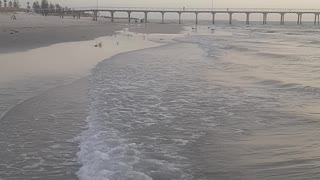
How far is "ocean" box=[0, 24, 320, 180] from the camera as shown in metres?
5.83

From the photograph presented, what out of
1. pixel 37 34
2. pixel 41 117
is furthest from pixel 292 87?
pixel 37 34

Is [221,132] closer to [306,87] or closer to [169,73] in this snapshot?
[306,87]

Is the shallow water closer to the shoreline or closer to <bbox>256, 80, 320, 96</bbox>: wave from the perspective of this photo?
<bbox>256, 80, 320, 96</bbox>: wave

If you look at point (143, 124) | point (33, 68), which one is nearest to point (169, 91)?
point (143, 124)

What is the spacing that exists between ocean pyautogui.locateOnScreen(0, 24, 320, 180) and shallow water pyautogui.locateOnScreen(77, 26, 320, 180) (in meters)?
0.02

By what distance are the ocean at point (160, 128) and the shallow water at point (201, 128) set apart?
0.05ft

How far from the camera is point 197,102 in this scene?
1033 centimetres

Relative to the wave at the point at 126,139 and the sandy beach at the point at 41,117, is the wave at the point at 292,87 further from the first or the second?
the sandy beach at the point at 41,117

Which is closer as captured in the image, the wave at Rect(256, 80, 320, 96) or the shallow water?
the shallow water

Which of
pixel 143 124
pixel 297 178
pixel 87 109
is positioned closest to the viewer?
pixel 297 178

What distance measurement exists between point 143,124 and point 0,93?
4297 millimetres

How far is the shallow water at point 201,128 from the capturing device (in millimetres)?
5852

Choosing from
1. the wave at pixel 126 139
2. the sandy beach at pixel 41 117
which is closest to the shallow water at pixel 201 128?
the wave at pixel 126 139

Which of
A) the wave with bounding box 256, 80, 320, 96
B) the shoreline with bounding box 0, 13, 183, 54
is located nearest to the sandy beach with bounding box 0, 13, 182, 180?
the wave with bounding box 256, 80, 320, 96
